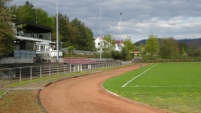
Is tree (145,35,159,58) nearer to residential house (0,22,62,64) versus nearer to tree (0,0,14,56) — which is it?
residential house (0,22,62,64)

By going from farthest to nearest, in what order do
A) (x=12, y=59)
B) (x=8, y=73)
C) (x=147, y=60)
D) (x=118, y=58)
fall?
(x=147, y=60)
(x=118, y=58)
(x=12, y=59)
(x=8, y=73)

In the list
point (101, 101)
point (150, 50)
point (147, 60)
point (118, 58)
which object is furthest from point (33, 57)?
point (150, 50)

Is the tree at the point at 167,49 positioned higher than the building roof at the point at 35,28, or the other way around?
the building roof at the point at 35,28

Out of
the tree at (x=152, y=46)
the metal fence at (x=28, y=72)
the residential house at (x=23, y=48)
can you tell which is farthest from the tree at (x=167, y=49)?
the metal fence at (x=28, y=72)

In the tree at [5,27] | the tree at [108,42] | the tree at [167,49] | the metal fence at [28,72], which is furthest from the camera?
the tree at [167,49]

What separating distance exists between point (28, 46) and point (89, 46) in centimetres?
7137

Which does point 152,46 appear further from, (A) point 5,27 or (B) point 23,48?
(A) point 5,27

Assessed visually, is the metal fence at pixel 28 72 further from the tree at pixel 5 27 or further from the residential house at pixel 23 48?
the residential house at pixel 23 48

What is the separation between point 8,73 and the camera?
26094mm

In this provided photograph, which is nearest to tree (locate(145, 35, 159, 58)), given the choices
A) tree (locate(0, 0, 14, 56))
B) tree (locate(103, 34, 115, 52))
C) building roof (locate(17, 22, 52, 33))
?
tree (locate(103, 34, 115, 52))

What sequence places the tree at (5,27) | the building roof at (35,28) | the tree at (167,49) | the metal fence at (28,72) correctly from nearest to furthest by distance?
the metal fence at (28,72), the tree at (5,27), the building roof at (35,28), the tree at (167,49)

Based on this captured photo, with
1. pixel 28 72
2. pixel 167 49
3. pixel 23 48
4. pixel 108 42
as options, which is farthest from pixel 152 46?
pixel 28 72

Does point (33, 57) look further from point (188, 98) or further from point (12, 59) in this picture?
point (188, 98)

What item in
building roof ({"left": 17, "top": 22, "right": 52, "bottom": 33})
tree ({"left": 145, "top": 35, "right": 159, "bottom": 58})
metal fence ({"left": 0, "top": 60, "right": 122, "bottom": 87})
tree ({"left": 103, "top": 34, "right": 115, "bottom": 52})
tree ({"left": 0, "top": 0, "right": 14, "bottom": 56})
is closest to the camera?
metal fence ({"left": 0, "top": 60, "right": 122, "bottom": 87})
